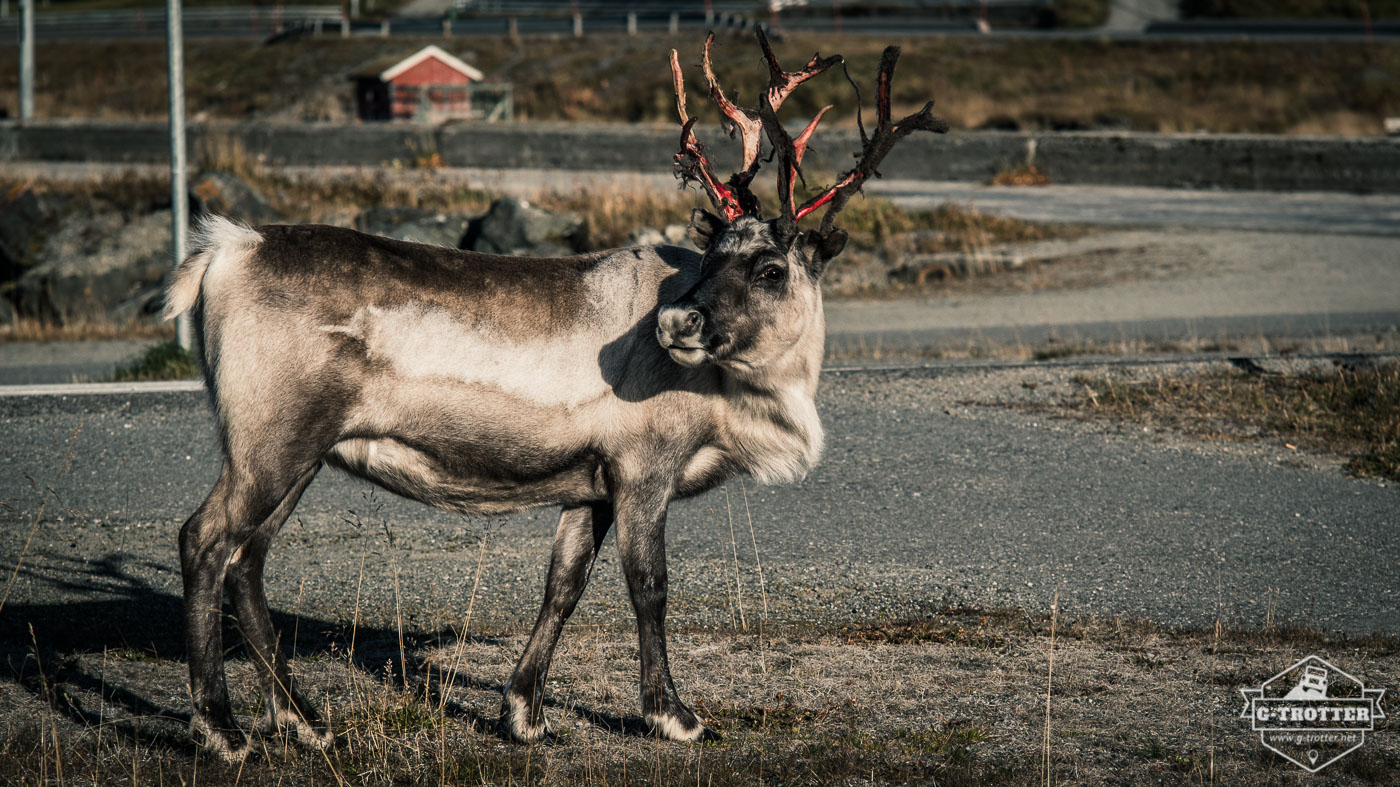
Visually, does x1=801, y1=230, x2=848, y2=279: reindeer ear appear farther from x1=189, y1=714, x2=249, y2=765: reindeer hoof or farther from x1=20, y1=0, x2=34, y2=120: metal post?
x1=20, y1=0, x2=34, y2=120: metal post

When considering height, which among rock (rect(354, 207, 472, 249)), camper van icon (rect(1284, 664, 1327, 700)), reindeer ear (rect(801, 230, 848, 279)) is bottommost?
camper van icon (rect(1284, 664, 1327, 700))

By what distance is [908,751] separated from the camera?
484cm

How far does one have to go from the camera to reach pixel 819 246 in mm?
5223

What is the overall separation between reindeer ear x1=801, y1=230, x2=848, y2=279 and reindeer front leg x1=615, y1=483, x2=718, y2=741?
1.14m

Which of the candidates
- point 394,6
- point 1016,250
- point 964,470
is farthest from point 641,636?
point 394,6

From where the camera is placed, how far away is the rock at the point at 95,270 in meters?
17.2

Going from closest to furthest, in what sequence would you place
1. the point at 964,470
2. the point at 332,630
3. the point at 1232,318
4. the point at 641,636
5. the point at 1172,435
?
the point at 641,636 → the point at 332,630 → the point at 964,470 → the point at 1172,435 → the point at 1232,318

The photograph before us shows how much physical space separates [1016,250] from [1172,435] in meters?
8.71

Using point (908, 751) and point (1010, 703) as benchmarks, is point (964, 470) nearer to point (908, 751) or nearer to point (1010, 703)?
point (1010, 703)

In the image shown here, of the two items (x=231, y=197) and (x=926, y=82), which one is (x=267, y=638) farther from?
(x=926, y=82)

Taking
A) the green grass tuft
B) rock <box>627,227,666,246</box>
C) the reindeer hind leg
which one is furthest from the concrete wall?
the reindeer hind leg

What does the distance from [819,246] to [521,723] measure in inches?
90.7

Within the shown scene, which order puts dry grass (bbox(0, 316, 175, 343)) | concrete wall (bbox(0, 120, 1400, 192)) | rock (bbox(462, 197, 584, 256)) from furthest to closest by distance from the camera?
concrete wall (bbox(0, 120, 1400, 192))
rock (bbox(462, 197, 584, 256))
dry grass (bbox(0, 316, 175, 343))

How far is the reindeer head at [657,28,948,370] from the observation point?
186 inches
